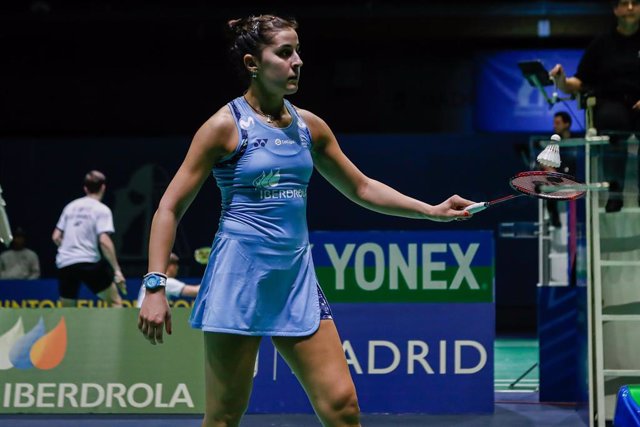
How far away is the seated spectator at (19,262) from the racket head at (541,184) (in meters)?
10.1

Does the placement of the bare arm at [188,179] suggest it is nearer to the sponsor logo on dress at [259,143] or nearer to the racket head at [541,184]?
the sponsor logo on dress at [259,143]

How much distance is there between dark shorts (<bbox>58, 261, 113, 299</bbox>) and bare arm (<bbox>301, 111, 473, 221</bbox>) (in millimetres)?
5911

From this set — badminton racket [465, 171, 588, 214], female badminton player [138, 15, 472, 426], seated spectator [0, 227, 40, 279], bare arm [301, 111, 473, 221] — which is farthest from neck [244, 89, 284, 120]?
seated spectator [0, 227, 40, 279]

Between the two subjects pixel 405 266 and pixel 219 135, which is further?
pixel 405 266

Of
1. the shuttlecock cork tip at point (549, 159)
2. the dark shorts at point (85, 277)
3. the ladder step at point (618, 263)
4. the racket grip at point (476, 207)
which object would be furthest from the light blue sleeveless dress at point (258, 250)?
the dark shorts at point (85, 277)

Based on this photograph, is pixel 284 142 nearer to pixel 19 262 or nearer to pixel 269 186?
pixel 269 186

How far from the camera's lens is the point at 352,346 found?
612 cm

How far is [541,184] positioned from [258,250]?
1.16 meters

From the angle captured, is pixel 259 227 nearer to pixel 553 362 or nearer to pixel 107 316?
pixel 107 316

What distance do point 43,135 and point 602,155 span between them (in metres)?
10.9

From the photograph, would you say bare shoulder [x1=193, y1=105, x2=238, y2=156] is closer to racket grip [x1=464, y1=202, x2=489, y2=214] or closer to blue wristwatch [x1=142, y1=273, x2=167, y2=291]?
blue wristwatch [x1=142, y1=273, x2=167, y2=291]

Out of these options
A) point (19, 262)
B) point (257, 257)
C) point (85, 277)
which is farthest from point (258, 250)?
point (19, 262)

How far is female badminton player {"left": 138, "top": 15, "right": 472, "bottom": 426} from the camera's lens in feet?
9.38

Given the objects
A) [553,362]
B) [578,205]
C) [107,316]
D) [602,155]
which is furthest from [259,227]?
[553,362]
